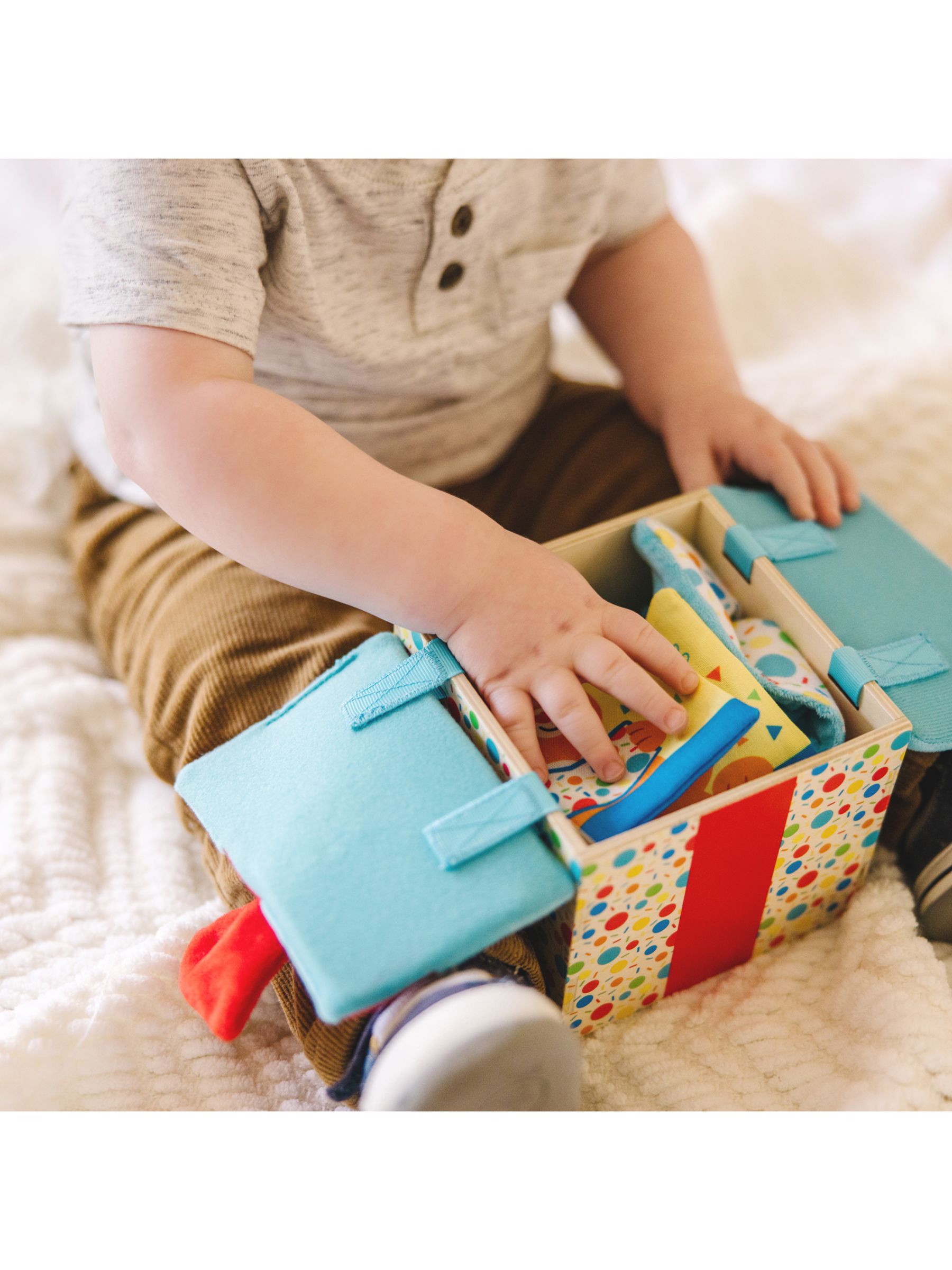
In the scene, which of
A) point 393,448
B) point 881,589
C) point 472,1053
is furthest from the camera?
point 393,448

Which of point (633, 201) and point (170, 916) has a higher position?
point (633, 201)

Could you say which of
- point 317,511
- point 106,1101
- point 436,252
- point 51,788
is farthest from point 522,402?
point 106,1101

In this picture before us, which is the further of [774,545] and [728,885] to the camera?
[774,545]

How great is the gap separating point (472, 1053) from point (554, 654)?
0.69 ft

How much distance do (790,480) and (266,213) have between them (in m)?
0.38

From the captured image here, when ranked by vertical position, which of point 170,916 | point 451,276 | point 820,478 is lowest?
point 170,916

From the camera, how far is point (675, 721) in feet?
1.80

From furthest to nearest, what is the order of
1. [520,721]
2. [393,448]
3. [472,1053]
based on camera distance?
[393,448] < [520,721] < [472,1053]

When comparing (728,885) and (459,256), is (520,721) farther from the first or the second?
(459,256)

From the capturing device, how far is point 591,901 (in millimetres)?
502

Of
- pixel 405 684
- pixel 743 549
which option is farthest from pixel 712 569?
pixel 405 684

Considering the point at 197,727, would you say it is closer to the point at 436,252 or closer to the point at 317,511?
the point at 317,511

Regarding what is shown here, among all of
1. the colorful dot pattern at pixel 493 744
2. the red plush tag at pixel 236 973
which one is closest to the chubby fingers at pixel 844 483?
the colorful dot pattern at pixel 493 744

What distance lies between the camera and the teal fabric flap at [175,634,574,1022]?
1.56ft
